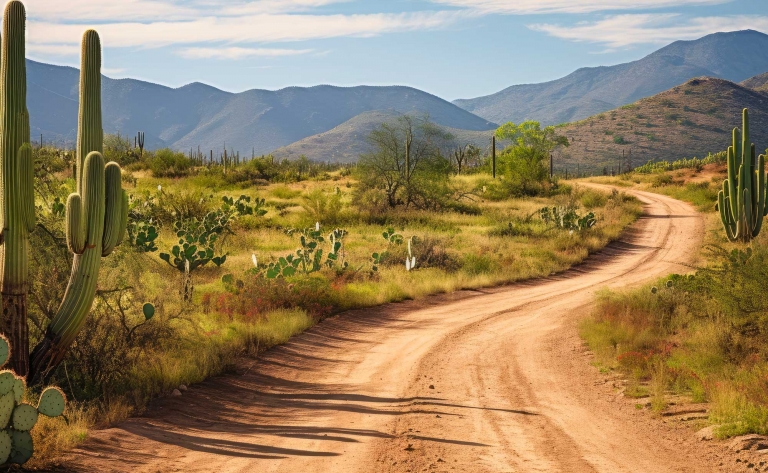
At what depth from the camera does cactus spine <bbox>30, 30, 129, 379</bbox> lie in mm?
8969

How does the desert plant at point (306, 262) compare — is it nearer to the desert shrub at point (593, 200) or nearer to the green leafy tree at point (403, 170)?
the green leafy tree at point (403, 170)

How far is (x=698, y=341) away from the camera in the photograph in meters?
11.5

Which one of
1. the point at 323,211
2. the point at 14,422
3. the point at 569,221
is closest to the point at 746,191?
the point at 569,221

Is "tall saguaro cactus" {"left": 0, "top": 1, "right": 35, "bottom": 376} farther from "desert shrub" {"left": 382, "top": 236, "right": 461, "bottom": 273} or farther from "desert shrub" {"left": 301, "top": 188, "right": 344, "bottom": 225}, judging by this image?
"desert shrub" {"left": 301, "top": 188, "right": 344, "bottom": 225}

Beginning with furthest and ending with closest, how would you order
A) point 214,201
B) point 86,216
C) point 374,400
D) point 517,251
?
1. point 214,201
2. point 517,251
3. point 374,400
4. point 86,216

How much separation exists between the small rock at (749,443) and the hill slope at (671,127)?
331 feet

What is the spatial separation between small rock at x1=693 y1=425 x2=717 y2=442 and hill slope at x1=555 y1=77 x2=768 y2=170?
10043 centimetres

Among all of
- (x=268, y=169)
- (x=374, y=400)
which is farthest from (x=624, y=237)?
(x=268, y=169)

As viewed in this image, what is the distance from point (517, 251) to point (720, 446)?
653 inches

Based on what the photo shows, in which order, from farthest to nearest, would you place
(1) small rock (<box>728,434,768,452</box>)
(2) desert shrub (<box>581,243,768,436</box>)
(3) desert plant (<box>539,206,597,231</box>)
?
(3) desert plant (<box>539,206,597,231</box>)
(2) desert shrub (<box>581,243,768,436</box>)
(1) small rock (<box>728,434,768,452</box>)

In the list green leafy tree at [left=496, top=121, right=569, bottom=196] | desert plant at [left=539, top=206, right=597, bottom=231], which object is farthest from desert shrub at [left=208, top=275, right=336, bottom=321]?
green leafy tree at [left=496, top=121, right=569, bottom=196]

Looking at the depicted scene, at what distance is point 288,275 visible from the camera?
57.6ft

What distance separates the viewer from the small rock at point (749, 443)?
26.0ft

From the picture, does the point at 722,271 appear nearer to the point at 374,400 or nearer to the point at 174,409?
the point at 374,400
